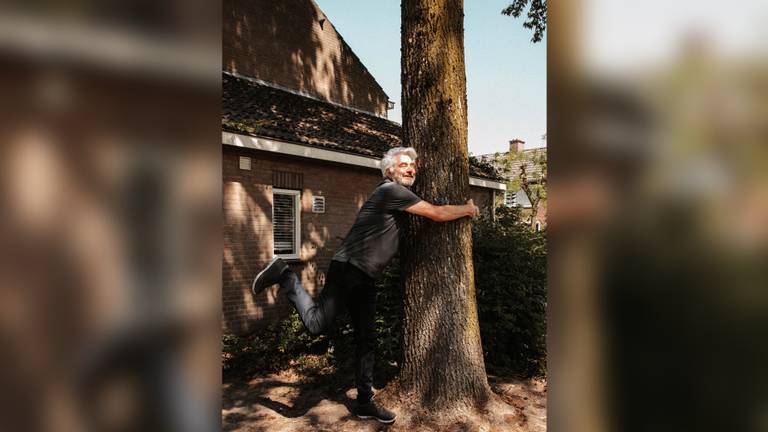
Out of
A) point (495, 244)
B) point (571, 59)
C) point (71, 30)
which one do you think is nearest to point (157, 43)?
point (71, 30)

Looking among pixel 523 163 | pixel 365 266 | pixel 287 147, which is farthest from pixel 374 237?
pixel 523 163

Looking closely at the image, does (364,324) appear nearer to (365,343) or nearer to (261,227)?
(365,343)

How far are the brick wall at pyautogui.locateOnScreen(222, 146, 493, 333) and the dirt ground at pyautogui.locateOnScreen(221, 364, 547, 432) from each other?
10.5 ft

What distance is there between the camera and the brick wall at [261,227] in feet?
31.6

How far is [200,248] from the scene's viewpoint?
0.95 metres

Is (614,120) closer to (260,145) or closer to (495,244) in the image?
(495,244)

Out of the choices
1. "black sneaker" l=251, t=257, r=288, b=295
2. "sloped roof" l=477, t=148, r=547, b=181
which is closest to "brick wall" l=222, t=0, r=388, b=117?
"sloped roof" l=477, t=148, r=547, b=181

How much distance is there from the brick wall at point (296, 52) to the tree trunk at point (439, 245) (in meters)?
9.87

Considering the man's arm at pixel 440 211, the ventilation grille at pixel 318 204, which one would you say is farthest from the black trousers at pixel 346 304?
the ventilation grille at pixel 318 204

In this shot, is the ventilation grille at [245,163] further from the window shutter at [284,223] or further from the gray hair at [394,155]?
the gray hair at [394,155]

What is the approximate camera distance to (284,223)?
1098cm

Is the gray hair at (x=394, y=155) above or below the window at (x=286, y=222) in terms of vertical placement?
above

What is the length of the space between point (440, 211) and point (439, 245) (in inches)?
13.9

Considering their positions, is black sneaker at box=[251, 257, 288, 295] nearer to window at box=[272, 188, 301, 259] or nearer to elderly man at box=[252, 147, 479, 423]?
elderly man at box=[252, 147, 479, 423]
